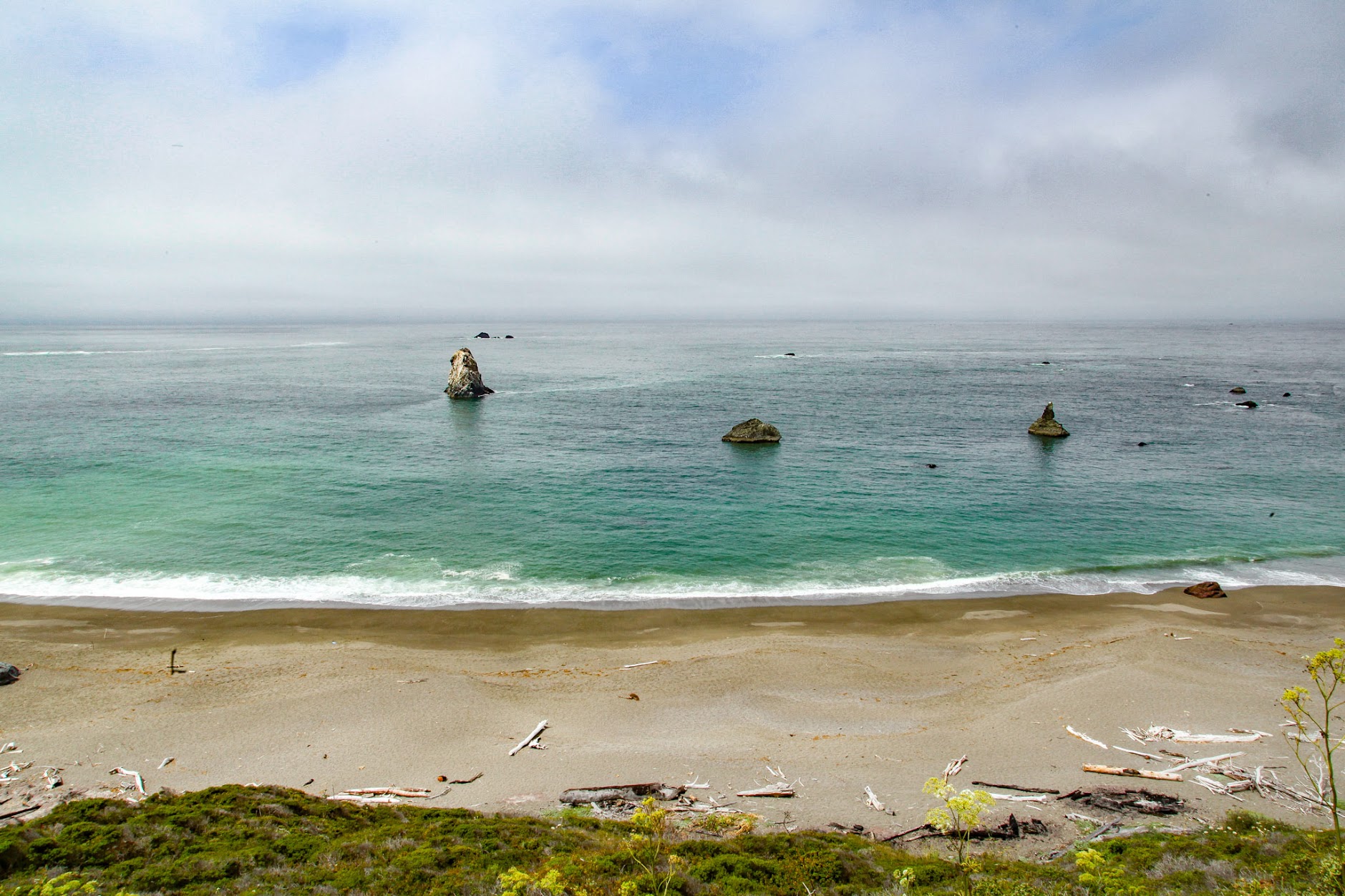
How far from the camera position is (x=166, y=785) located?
1593 centimetres

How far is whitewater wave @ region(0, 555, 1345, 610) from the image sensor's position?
96.1 ft

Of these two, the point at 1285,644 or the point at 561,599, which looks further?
the point at 561,599

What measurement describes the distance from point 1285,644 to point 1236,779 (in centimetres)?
1309

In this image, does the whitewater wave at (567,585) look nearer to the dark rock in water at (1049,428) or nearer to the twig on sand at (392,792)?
the twig on sand at (392,792)

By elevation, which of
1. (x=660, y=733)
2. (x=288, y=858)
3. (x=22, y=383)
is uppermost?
(x=22, y=383)

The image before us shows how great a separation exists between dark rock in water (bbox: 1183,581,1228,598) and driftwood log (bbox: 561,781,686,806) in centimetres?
2673

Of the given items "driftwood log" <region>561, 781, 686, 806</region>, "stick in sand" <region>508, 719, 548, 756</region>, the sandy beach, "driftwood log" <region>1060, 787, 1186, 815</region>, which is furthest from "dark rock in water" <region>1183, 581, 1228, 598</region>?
"stick in sand" <region>508, 719, 548, 756</region>

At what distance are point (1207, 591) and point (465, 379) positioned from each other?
78.2 metres

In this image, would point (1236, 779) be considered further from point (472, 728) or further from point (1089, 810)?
point (472, 728)

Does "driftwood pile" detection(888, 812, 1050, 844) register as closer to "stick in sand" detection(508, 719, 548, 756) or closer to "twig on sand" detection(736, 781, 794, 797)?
"twig on sand" detection(736, 781, 794, 797)

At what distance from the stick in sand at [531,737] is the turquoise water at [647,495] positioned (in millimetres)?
10125

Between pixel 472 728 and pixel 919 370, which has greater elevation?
pixel 919 370

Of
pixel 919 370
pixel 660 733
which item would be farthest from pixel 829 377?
pixel 660 733

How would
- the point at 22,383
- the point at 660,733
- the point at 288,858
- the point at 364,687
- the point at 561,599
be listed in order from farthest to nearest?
the point at 22,383
the point at 561,599
the point at 364,687
the point at 660,733
the point at 288,858
